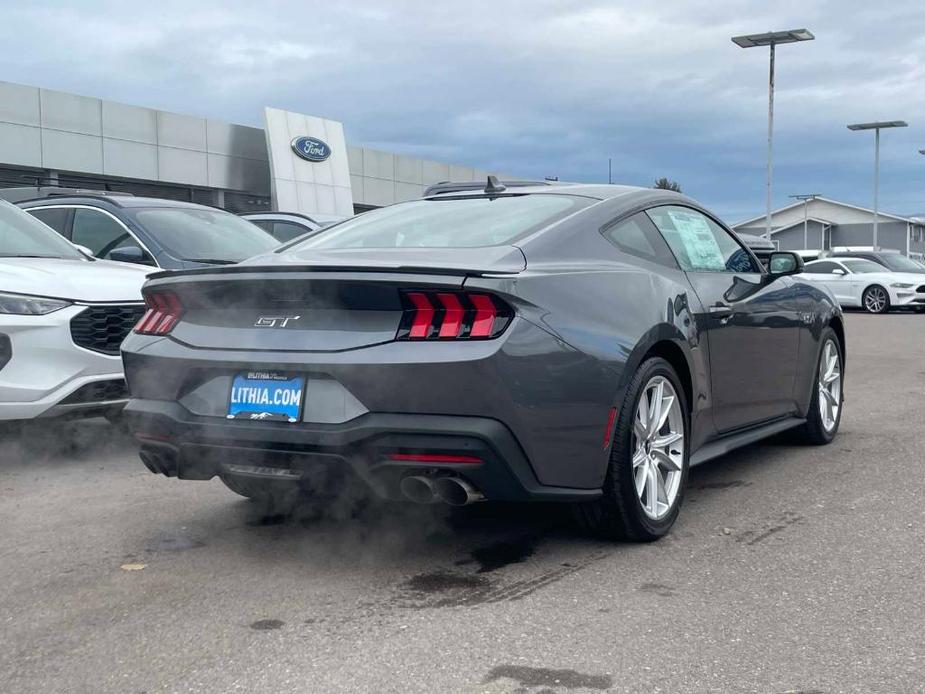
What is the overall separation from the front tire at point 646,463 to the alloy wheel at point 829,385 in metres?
2.24

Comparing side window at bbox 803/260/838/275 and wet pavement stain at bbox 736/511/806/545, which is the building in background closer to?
side window at bbox 803/260/838/275

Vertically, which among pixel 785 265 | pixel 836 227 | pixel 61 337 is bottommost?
pixel 61 337

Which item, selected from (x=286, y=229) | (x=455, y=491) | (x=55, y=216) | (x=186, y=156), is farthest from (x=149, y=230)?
(x=186, y=156)

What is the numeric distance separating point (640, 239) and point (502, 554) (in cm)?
150

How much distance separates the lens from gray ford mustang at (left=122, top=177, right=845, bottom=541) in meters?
3.66

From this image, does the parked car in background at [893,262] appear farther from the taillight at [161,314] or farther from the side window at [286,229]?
the taillight at [161,314]

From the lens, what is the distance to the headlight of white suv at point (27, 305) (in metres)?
5.85

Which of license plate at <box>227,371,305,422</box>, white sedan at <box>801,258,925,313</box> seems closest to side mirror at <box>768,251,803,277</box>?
license plate at <box>227,371,305,422</box>

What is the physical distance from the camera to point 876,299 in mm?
24250

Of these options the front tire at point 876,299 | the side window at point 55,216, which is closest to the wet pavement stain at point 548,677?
the side window at point 55,216

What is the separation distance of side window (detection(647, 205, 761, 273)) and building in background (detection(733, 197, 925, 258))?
65119mm

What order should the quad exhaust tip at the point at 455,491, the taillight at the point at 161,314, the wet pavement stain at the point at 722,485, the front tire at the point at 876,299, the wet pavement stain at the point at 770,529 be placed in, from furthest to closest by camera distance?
the front tire at the point at 876,299 < the wet pavement stain at the point at 722,485 < the wet pavement stain at the point at 770,529 < the taillight at the point at 161,314 < the quad exhaust tip at the point at 455,491

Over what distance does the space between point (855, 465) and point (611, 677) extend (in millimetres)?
3455

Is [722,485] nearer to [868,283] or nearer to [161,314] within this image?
[161,314]
